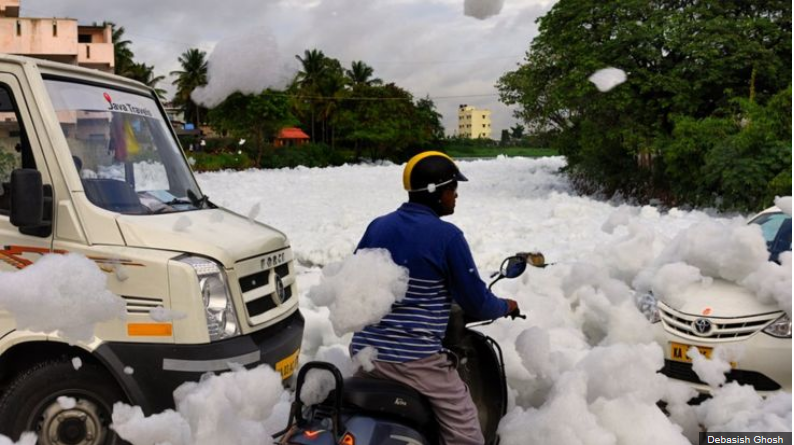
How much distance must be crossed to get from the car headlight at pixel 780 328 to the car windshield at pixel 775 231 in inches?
31.5

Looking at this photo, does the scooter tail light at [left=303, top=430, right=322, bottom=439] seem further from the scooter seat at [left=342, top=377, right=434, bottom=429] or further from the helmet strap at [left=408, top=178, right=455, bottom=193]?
the helmet strap at [left=408, top=178, right=455, bottom=193]

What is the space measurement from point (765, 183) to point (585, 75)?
698 cm

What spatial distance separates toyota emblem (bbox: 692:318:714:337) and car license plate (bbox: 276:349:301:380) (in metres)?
2.99

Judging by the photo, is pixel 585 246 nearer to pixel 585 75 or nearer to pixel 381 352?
pixel 381 352

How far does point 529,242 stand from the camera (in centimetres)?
1353

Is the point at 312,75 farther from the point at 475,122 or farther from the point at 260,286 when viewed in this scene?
the point at 260,286

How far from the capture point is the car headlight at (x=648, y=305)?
594 cm

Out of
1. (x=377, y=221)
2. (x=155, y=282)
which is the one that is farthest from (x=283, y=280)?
(x=377, y=221)

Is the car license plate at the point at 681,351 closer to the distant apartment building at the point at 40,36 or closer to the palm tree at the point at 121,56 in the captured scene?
the distant apartment building at the point at 40,36

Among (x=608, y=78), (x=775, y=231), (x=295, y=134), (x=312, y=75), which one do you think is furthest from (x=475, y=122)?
(x=295, y=134)

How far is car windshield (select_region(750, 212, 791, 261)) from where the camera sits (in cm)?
622

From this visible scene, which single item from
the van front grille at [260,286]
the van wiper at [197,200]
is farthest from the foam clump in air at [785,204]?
the van wiper at [197,200]

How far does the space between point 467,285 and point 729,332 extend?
3058 millimetres

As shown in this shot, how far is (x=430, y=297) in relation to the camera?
3254mm
